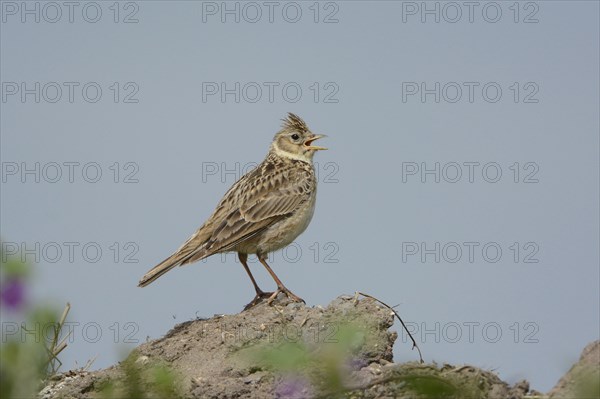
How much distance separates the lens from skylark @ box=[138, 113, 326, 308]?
1169cm

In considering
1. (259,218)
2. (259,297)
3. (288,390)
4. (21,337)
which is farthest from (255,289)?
(21,337)

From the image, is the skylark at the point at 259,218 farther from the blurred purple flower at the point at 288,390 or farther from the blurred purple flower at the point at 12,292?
the blurred purple flower at the point at 12,292

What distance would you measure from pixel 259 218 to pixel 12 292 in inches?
346

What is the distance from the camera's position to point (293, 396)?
7.66 meters

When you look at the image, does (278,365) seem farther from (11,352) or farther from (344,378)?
(11,352)

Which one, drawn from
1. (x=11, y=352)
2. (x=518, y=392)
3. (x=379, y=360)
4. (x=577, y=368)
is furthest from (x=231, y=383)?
(x=11, y=352)

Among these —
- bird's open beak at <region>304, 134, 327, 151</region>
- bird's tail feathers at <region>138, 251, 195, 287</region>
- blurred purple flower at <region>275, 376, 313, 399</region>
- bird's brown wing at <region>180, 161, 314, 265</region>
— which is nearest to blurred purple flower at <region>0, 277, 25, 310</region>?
blurred purple flower at <region>275, 376, 313, 399</region>

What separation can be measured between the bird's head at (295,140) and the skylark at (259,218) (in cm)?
12

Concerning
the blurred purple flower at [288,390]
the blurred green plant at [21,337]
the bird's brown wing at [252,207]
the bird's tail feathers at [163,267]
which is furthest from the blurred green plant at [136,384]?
the bird's brown wing at [252,207]

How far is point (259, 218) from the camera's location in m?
12.0

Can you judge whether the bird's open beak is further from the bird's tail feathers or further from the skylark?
the bird's tail feathers

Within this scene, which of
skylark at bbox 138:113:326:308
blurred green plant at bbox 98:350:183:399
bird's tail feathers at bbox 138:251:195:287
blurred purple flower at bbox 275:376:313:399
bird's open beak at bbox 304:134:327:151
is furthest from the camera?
bird's open beak at bbox 304:134:327:151

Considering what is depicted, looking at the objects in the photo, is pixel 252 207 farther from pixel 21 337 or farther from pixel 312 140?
pixel 21 337

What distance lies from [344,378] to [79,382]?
22.2 ft
